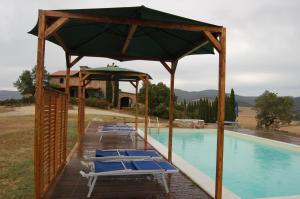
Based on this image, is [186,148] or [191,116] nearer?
[186,148]

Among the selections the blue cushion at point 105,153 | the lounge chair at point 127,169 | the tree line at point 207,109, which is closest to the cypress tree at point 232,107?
the tree line at point 207,109

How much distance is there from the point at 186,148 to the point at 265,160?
373 cm

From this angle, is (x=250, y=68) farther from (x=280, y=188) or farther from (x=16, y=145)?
(x=16, y=145)

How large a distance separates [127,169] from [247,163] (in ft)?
23.2

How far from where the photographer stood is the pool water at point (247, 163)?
26.1ft

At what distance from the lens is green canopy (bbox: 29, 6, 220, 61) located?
455cm

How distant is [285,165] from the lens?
423 inches

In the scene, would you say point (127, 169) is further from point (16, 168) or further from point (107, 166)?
point (16, 168)

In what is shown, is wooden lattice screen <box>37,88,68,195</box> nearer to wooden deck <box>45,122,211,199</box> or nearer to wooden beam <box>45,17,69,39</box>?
wooden deck <box>45,122,211,199</box>

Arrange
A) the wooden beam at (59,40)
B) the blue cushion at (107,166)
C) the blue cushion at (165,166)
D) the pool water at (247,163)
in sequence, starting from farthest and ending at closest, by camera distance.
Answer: the pool water at (247,163), the wooden beam at (59,40), the blue cushion at (165,166), the blue cushion at (107,166)

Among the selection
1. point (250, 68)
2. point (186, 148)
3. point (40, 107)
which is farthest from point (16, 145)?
point (250, 68)

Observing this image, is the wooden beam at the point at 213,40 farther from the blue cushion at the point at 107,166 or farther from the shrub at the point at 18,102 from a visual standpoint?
the shrub at the point at 18,102

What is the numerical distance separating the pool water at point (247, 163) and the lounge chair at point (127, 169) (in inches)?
107

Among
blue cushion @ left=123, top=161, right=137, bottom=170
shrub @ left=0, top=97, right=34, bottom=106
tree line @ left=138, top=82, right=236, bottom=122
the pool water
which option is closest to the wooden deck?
blue cushion @ left=123, top=161, right=137, bottom=170
